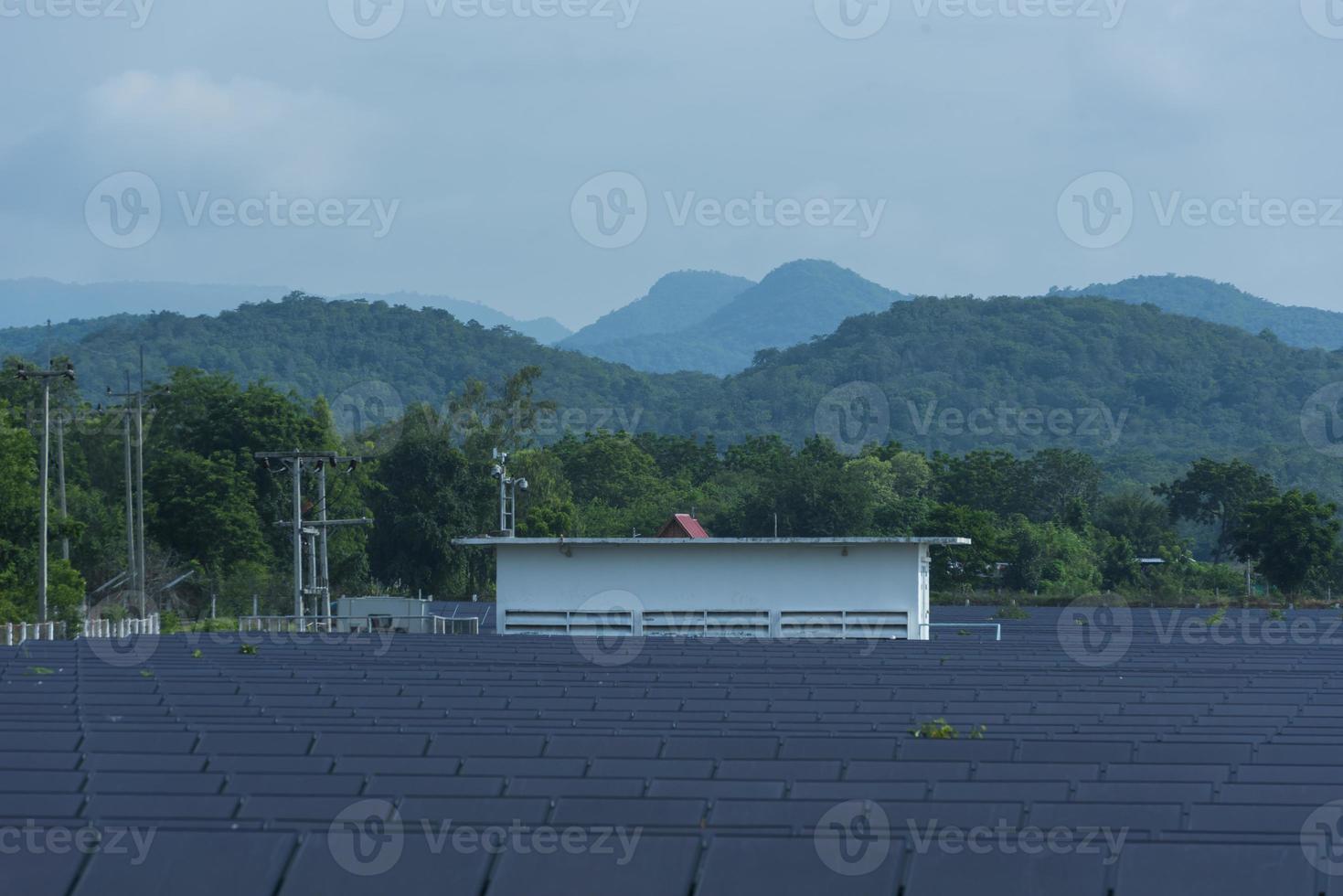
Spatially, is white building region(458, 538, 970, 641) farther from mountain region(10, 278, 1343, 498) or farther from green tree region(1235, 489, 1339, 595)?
mountain region(10, 278, 1343, 498)

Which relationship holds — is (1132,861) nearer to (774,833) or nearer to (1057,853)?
(1057,853)

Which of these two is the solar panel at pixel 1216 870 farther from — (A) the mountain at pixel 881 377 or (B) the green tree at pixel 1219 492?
(A) the mountain at pixel 881 377

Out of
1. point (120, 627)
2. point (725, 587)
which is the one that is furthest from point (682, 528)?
point (120, 627)

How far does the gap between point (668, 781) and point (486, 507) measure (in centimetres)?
5256

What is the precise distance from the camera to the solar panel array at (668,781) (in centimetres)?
750

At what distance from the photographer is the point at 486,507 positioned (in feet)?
203

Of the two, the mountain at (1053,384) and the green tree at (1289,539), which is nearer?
the green tree at (1289,539)

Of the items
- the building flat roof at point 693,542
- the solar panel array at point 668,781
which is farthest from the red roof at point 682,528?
the solar panel array at point 668,781

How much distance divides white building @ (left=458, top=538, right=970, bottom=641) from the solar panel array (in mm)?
7550

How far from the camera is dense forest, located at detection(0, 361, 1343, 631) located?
53.5 metres

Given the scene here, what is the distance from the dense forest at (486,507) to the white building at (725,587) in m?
16.7

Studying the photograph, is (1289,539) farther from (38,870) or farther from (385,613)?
(38,870)

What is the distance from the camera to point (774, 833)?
7777 millimetres

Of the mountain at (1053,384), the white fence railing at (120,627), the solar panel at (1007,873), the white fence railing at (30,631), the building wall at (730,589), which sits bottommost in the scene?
the white fence railing at (120,627)
